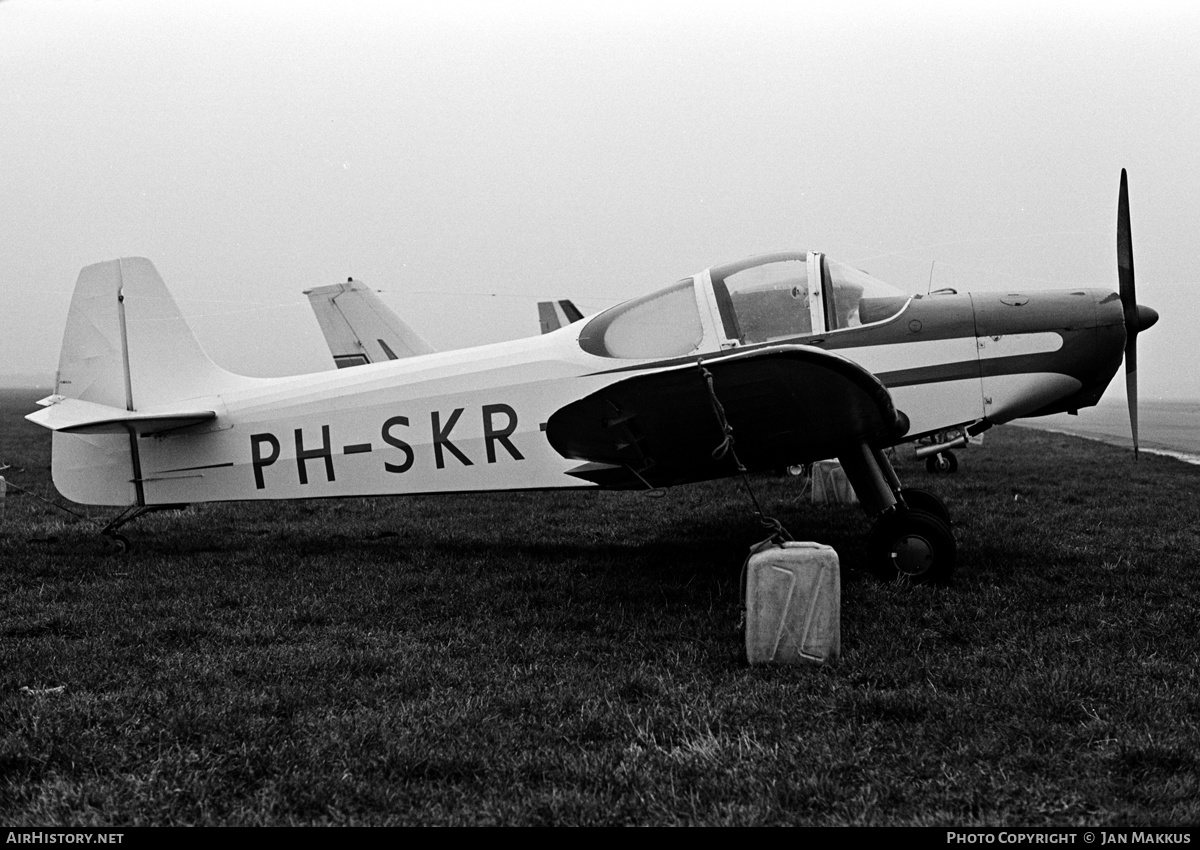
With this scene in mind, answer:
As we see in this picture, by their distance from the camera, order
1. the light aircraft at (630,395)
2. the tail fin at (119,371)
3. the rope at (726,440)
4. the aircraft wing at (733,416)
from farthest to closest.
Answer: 1. the tail fin at (119,371)
2. the light aircraft at (630,395)
3. the aircraft wing at (733,416)
4. the rope at (726,440)

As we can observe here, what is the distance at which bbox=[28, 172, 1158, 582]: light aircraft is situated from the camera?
4938 mm

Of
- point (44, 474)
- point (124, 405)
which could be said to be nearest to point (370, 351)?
point (44, 474)

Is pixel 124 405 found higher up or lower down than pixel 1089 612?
higher up

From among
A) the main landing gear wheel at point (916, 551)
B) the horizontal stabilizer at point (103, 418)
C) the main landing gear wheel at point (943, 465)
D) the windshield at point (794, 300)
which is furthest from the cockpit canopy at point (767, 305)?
the main landing gear wheel at point (943, 465)

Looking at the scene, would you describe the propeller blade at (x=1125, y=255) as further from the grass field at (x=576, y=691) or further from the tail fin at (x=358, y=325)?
the tail fin at (x=358, y=325)

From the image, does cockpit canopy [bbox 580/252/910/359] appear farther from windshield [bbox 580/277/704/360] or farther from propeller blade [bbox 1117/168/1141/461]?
propeller blade [bbox 1117/168/1141/461]

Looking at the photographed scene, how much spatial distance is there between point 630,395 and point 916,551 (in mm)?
2073

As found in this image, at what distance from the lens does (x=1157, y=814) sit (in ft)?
7.91

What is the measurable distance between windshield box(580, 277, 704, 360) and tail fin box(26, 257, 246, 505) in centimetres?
303

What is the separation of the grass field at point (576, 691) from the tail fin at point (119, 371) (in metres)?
0.61

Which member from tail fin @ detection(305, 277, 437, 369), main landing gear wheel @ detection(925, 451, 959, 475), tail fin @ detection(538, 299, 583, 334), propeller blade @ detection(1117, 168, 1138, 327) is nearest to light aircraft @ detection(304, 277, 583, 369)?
tail fin @ detection(305, 277, 437, 369)

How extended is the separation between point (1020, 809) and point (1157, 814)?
0.36 meters

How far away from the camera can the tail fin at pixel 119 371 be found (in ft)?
22.5

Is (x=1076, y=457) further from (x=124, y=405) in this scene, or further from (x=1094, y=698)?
(x=124, y=405)
